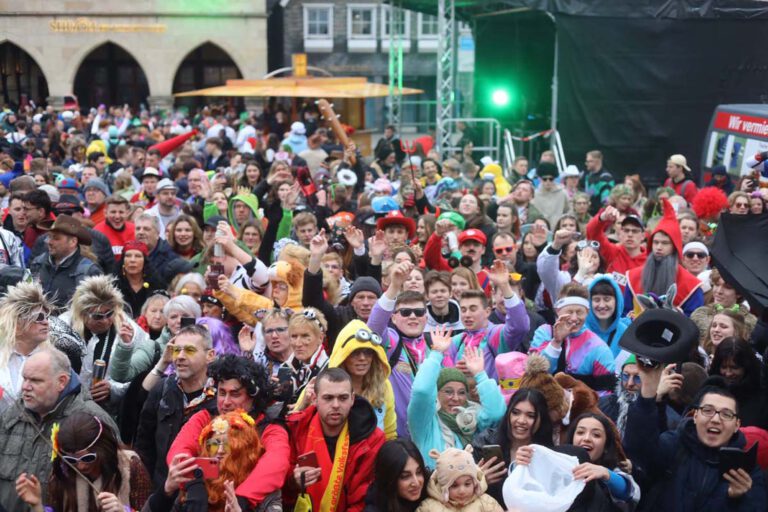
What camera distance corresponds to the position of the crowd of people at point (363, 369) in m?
4.78

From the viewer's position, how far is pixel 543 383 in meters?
5.46

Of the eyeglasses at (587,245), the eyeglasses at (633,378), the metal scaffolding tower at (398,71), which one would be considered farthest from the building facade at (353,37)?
the eyeglasses at (633,378)

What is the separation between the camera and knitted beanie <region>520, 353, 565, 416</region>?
542cm

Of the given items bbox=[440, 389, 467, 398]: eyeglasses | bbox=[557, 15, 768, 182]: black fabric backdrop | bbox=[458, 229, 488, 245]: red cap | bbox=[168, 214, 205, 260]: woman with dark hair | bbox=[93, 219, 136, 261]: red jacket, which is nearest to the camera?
bbox=[440, 389, 467, 398]: eyeglasses

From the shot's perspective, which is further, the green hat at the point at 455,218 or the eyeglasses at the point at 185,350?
the green hat at the point at 455,218

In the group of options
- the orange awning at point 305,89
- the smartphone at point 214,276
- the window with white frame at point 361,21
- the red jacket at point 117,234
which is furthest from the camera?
the window with white frame at point 361,21

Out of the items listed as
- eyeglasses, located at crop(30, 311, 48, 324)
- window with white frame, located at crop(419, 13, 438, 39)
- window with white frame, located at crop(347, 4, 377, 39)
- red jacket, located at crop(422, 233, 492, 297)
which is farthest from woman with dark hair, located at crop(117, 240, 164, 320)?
window with white frame, located at crop(419, 13, 438, 39)

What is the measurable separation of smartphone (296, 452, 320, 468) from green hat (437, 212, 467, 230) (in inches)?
190

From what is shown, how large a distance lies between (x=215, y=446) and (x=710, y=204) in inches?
318

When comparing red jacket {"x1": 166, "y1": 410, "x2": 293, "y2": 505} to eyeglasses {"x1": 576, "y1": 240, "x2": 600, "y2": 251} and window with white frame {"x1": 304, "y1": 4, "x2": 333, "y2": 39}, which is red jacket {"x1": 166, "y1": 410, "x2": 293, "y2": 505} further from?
window with white frame {"x1": 304, "y1": 4, "x2": 333, "y2": 39}

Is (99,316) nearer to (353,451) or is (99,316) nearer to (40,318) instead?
(40,318)

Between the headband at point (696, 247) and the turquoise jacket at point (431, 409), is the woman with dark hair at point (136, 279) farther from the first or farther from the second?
the headband at point (696, 247)

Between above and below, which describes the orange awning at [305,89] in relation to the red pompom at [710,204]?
above

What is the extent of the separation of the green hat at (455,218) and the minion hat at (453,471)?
477 centimetres
